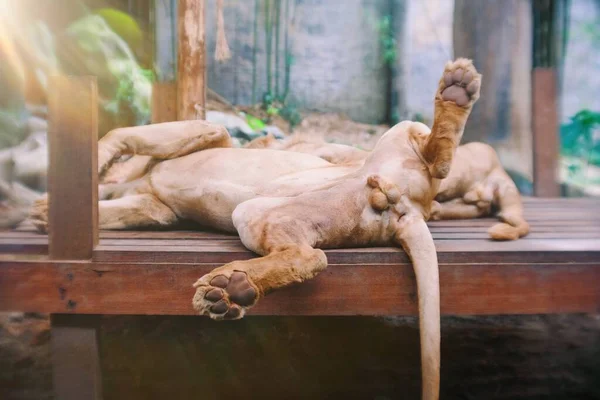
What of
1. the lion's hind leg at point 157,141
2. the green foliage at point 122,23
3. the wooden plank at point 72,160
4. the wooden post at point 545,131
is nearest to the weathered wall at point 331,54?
the green foliage at point 122,23

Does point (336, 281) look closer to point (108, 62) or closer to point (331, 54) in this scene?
point (108, 62)

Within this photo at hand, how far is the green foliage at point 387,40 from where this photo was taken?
356 inches

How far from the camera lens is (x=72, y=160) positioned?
1.95 m

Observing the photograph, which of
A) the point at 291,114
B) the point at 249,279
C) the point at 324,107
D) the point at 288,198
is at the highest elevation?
the point at 324,107

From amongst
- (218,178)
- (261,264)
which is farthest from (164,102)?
(261,264)

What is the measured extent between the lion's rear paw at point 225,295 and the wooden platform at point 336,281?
1.34 ft

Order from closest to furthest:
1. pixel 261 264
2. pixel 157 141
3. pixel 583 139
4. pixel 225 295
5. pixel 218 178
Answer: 1. pixel 225 295
2. pixel 261 264
3. pixel 218 178
4. pixel 157 141
5. pixel 583 139

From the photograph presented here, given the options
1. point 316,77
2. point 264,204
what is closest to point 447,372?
point 264,204

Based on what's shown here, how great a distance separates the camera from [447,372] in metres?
2.76

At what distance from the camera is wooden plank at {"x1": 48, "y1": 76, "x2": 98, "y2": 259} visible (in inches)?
75.9

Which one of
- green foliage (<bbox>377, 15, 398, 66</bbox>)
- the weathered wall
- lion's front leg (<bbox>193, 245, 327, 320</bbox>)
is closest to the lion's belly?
lion's front leg (<bbox>193, 245, 327, 320</bbox>)

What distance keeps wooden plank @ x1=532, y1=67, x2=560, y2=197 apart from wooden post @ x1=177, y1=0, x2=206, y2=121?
8.33 feet

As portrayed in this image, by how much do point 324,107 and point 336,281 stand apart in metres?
7.07

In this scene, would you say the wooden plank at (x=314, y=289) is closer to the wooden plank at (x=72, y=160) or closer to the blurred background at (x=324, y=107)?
the wooden plank at (x=72, y=160)
